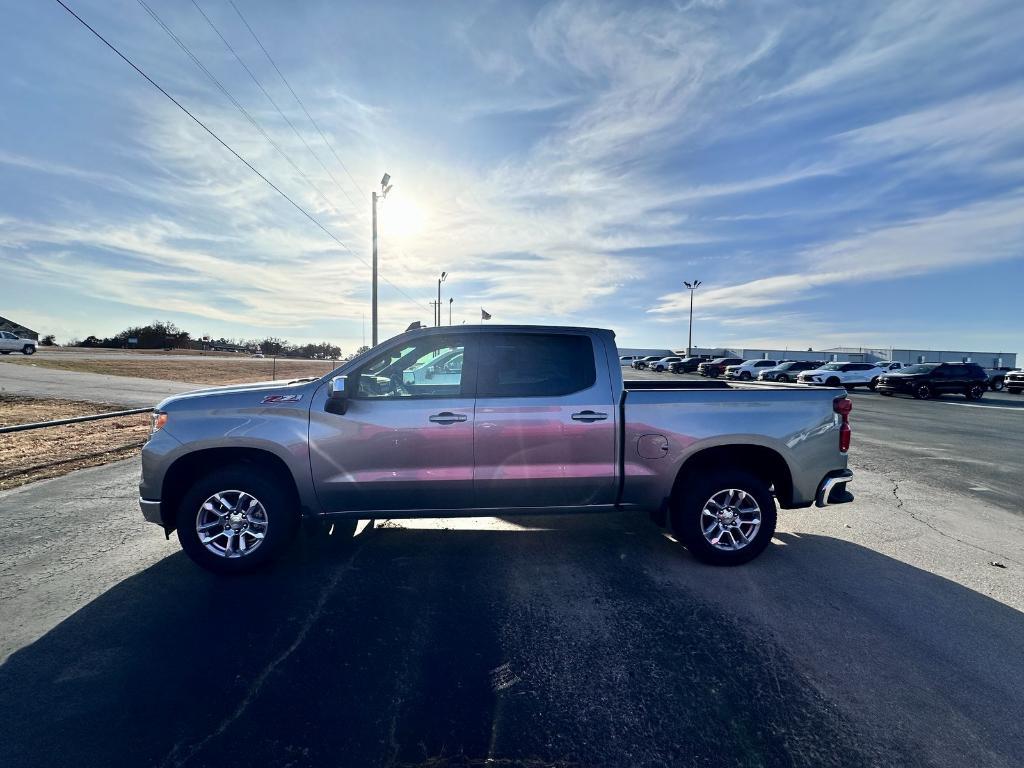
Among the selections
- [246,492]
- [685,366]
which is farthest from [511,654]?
[685,366]

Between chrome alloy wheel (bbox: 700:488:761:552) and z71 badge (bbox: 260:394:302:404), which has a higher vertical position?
z71 badge (bbox: 260:394:302:404)

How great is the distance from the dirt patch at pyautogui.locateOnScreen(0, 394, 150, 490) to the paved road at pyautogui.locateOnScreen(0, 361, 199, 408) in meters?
1.49

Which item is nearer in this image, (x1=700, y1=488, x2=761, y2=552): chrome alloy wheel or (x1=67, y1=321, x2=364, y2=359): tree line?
(x1=700, y1=488, x2=761, y2=552): chrome alloy wheel

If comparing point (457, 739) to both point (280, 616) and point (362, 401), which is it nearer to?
point (280, 616)

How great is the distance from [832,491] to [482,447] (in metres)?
3.07

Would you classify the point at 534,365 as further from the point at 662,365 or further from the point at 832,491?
the point at 662,365

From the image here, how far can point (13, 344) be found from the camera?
1539 inches

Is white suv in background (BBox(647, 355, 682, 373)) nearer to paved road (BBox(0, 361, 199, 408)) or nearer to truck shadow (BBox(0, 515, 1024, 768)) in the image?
paved road (BBox(0, 361, 199, 408))

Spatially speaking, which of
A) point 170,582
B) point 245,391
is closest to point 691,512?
point 245,391

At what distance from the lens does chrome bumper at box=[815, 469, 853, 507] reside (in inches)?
159

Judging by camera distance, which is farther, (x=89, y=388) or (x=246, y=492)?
(x=89, y=388)

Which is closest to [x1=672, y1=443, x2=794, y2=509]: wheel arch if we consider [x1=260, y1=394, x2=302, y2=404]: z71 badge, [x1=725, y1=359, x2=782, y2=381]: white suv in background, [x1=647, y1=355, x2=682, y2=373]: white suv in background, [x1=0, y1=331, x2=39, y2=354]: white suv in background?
[x1=260, y1=394, x2=302, y2=404]: z71 badge

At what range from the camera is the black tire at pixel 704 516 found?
3861 millimetres

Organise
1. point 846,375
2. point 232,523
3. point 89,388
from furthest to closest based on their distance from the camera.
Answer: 1. point 846,375
2. point 89,388
3. point 232,523
